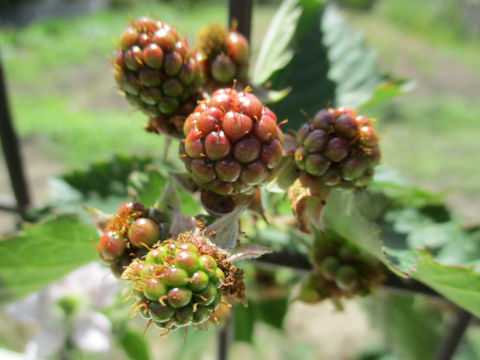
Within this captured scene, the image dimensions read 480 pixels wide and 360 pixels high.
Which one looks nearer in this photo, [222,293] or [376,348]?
[222,293]

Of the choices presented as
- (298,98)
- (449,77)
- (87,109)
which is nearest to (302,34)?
(298,98)

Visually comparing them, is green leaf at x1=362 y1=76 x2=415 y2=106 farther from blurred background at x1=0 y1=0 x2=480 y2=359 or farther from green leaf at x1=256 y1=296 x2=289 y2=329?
blurred background at x1=0 y1=0 x2=480 y2=359

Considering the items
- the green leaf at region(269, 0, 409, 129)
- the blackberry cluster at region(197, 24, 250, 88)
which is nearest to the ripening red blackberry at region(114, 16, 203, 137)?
the blackberry cluster at region(197, 24, 250, 88)

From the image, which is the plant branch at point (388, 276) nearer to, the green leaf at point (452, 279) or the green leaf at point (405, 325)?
the green leaf at point (452, 279)

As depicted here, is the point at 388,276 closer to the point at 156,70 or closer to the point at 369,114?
the point at 156,70

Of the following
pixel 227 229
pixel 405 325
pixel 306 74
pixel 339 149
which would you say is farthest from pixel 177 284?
pixel 405 325

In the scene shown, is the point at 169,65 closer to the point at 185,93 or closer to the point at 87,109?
the point at 185,93
